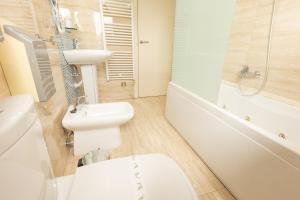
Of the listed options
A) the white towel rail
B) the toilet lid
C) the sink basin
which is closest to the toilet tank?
the toilet lid

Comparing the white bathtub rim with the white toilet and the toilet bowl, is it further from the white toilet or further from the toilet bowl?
the toilet bowl

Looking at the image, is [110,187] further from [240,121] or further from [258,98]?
[258,98]

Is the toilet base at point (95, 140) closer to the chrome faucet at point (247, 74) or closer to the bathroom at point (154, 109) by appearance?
the bathroom at point (154, 109)

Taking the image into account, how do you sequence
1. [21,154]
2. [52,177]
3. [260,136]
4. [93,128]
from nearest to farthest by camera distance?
[21,154] → [52,177] → [260,136] → [93,128]

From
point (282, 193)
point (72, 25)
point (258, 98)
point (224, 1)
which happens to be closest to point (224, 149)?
point (282, 193)

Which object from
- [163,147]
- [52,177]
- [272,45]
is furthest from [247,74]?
[52,177]

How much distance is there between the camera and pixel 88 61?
180 centimetres

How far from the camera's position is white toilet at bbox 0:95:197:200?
0.40 m

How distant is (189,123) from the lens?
167 cm

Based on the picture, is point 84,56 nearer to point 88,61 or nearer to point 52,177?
point 88,61

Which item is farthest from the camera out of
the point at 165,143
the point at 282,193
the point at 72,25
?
the point at 72,25

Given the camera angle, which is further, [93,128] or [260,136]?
[93,128]

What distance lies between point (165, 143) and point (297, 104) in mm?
1209

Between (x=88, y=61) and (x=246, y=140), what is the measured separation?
1686 millimetres
